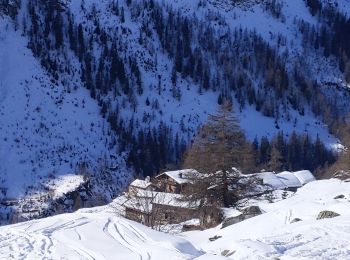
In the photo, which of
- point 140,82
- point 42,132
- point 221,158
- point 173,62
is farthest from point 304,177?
point 173,62

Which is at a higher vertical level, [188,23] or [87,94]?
[188,23]

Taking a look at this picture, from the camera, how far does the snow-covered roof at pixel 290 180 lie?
242 ft

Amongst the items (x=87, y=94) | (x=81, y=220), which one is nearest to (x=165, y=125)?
(x=87, y=94)

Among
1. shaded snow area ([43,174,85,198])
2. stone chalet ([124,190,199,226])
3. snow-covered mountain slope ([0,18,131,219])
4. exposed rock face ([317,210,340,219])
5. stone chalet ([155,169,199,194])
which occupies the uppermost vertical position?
exposed rock face ([317,210,340,219])

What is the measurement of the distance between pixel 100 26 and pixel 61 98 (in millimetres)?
27258

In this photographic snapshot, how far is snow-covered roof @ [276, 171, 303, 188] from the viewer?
73.8m

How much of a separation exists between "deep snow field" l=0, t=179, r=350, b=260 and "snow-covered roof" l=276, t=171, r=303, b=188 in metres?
48.7

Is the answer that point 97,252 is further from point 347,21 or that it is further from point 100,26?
point 347,21

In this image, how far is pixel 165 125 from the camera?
13188 centimetres

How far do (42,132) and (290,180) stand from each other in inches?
2289

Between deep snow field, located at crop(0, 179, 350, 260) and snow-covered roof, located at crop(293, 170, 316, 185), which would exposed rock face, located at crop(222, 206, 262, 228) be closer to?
deep snow field, located at crop(0, 179, 350, 260)

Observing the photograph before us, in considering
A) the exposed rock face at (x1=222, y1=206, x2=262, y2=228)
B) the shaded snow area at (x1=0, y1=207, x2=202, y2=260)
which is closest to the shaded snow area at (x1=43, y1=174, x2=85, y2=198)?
the exposed rock face at (x1=222, y1=206, x2=262, y2=228)

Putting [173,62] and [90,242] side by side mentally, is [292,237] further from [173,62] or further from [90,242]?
[173,62]

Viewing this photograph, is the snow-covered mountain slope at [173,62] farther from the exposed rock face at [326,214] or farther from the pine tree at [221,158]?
the exposed rock face at [326,214]
